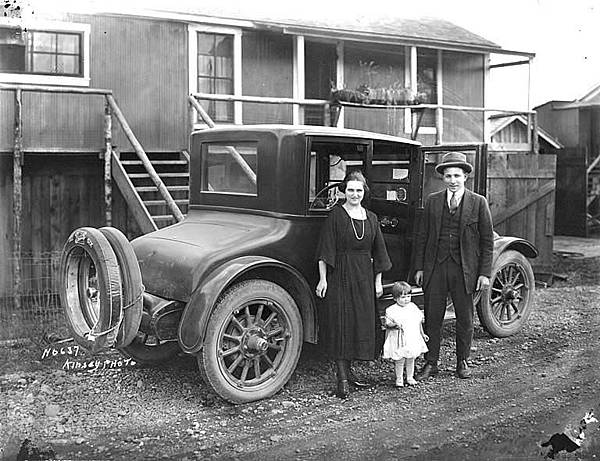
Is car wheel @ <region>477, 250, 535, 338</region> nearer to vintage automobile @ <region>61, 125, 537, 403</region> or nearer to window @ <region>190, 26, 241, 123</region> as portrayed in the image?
vintage automobile @ <region>61, 125, 537, 403</region>

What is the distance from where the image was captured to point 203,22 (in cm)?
1150

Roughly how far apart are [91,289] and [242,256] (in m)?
1.13

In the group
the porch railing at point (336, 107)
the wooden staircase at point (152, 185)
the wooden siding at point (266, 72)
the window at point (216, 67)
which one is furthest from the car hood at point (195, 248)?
the wooden siding at point (266, 72)

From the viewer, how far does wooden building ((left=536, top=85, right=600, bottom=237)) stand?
18.6m

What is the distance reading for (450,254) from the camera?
5.93 m

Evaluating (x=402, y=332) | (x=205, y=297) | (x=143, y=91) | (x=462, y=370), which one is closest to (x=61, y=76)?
(x=143, y=91)

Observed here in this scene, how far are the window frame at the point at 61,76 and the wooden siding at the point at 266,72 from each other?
279cm

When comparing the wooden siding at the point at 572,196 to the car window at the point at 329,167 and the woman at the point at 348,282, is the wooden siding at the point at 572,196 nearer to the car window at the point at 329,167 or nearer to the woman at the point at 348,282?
the car window at the point at 329,167

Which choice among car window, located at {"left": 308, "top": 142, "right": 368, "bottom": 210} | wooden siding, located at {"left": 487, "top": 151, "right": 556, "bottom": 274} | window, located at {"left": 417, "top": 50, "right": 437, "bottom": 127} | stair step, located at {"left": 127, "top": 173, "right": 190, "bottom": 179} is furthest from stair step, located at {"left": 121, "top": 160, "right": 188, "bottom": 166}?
window, located at {"left": 417, "top": 50, "right": 437, "bottom": 127}

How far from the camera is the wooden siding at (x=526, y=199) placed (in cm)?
1164

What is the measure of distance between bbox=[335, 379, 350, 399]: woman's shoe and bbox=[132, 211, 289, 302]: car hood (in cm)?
114

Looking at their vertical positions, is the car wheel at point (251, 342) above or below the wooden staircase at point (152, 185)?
below

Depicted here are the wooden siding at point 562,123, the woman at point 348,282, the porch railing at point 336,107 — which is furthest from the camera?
the wooden siding at point 562,123

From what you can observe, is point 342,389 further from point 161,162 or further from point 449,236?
point 161,162
